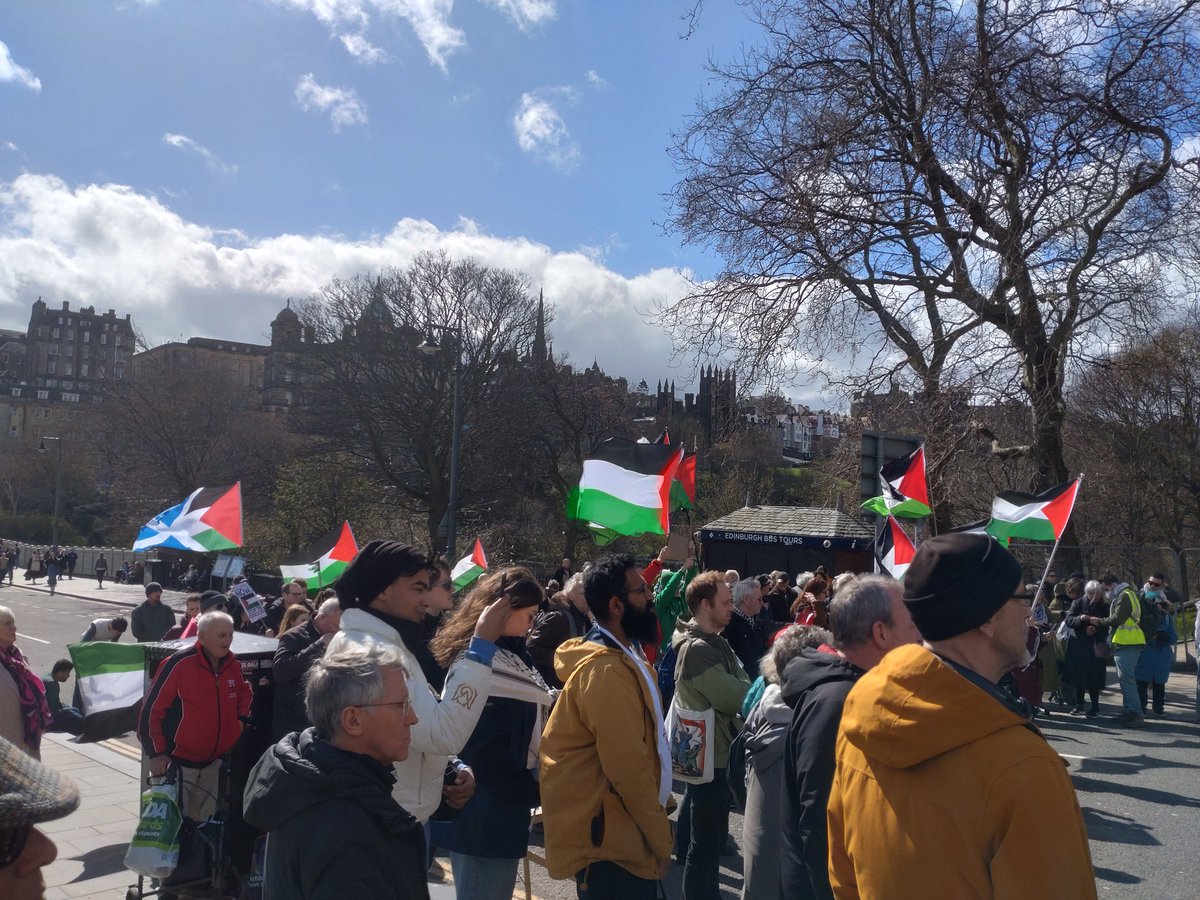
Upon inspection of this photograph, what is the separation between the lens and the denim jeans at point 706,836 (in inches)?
170

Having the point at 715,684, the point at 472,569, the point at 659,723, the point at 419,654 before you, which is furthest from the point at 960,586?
the point at 472,569

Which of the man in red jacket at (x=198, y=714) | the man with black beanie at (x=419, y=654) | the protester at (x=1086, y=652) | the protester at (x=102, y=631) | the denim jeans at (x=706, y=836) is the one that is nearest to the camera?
the man with black beanie at (x=419, y=654)

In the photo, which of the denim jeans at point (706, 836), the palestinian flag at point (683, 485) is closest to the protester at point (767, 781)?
the denim jeans at point (706, 836)

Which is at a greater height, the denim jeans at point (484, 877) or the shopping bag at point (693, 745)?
the shopping bag at point (693, 745)

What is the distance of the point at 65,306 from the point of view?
128875mm

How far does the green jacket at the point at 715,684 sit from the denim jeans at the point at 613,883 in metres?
1.33

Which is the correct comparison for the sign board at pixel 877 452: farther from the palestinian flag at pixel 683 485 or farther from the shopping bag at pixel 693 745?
the shopping bag at pixel 693 745

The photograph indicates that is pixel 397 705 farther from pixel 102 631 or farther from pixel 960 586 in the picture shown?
pixel 102 631

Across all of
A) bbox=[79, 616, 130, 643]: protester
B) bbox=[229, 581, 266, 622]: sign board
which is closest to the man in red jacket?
bbox=[79, 616, 130, 643]: protester

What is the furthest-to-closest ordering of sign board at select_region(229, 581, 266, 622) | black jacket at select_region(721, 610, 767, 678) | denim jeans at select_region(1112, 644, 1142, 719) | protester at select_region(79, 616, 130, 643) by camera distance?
denim jeans at select_region(1112, 644, 1142, 719)
sign board at select_region(229, 581, 266, 622)
protester at select_region(79, 616, 130, 643)
black jacket at select_region(721, 610, 767, 678)

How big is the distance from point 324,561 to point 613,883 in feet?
29.5

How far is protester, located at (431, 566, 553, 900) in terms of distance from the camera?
3.63 m

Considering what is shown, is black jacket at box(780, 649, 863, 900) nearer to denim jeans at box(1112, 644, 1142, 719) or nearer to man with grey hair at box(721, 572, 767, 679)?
man with grey hair at box(721, 572, 767, 679)

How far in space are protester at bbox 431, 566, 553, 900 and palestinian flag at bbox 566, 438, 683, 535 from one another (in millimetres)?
4738
